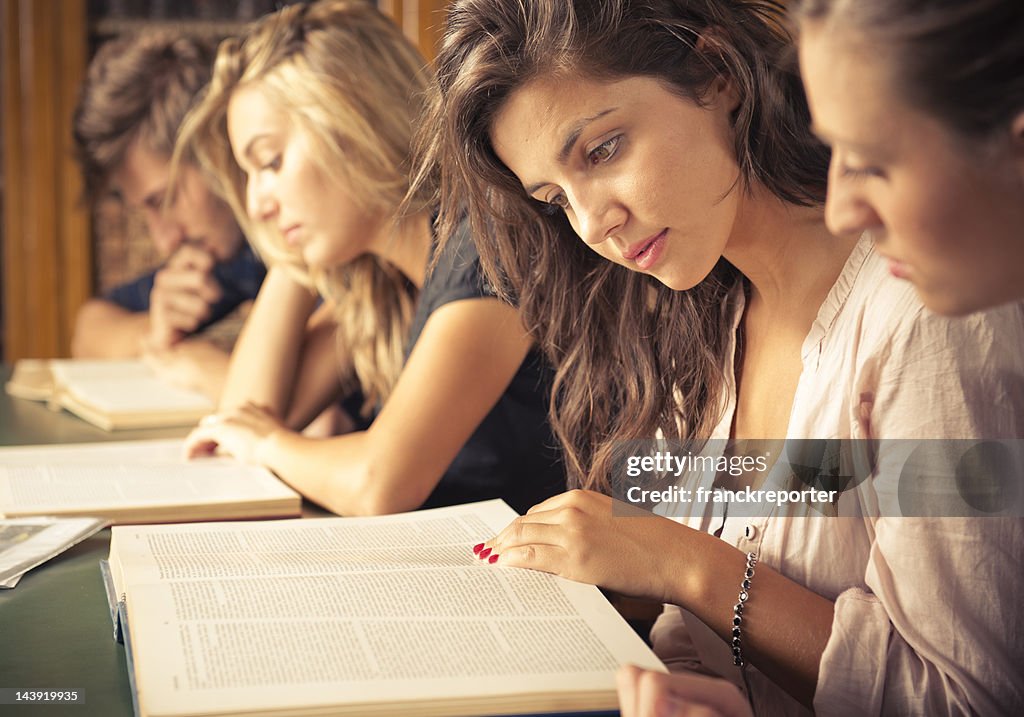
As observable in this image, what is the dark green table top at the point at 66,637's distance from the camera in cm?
86

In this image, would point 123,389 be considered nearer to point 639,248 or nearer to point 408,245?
point 408,245

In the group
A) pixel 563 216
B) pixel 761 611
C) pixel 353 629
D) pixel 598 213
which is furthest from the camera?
pixel 563 216

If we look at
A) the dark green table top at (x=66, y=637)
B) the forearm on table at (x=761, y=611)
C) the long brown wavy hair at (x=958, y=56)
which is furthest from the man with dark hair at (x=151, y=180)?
the long brown wavy hair at (x=958, y=56)

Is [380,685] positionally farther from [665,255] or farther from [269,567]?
[665,255]

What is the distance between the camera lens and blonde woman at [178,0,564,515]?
1.42 m

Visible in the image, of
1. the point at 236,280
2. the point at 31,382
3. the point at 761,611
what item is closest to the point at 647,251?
the point at 761,611

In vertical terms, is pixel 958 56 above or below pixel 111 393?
above

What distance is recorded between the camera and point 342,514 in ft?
4.55

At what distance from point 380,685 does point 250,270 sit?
2163mm

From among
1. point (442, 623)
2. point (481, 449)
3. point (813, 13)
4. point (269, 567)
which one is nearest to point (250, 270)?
point (481, 449)

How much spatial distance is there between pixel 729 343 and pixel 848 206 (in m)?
0.59

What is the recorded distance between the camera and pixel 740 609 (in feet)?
3.18

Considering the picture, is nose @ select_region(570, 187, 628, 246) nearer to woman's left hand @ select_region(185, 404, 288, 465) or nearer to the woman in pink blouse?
the woman in pink blouse

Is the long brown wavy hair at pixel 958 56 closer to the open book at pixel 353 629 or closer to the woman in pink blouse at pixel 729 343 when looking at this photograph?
the woman in pink blouse at pixel 729 343
